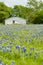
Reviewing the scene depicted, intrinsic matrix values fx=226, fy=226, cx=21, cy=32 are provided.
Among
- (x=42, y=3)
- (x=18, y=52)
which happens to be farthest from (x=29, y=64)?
(x=42, y=3)

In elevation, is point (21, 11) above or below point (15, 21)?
below

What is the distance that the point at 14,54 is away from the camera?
4895 millimetres

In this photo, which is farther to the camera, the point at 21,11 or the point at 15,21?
the point at 21,11

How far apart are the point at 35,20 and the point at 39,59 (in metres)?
64.8

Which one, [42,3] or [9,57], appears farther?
[42,3]

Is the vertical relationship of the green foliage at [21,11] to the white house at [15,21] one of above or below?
below

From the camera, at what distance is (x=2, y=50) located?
496 centimetres

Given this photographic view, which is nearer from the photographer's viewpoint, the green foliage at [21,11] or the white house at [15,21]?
the white house at [15,21]

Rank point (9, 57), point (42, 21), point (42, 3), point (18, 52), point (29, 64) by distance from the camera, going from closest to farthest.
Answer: point (29, 64) → point (9, 57) → point (18, 52) → point (42, 21) → point (42, 3)

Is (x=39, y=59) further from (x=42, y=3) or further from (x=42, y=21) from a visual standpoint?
(x=42, y=3)

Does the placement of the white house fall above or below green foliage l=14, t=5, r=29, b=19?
above

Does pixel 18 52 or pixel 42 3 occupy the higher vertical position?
pixel 18 52

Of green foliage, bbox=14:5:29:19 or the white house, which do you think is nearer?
the white house

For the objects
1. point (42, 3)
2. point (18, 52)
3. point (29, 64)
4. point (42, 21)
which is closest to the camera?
point (29, 64)
